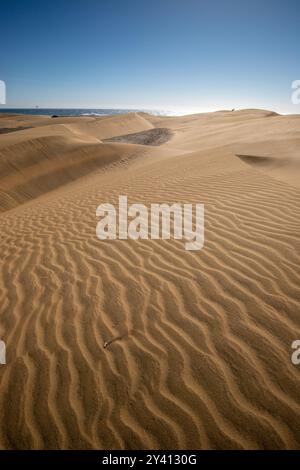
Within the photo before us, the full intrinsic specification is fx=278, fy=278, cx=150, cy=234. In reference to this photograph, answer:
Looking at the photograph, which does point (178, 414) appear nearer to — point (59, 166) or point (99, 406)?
point (99, 406)

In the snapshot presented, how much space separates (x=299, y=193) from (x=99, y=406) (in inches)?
211

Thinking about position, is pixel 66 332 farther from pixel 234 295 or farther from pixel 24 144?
pixel 24 144

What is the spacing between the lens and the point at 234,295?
3.04 metres

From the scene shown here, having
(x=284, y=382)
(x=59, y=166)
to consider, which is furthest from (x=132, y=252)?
(x=59, y=166)

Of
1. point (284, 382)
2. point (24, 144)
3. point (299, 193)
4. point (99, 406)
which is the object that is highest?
point (24, 144)

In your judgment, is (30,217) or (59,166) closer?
(30,217)

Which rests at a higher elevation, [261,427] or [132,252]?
[132,252]

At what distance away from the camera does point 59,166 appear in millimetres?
14359

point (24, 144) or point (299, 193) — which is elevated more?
point (24, 144)
